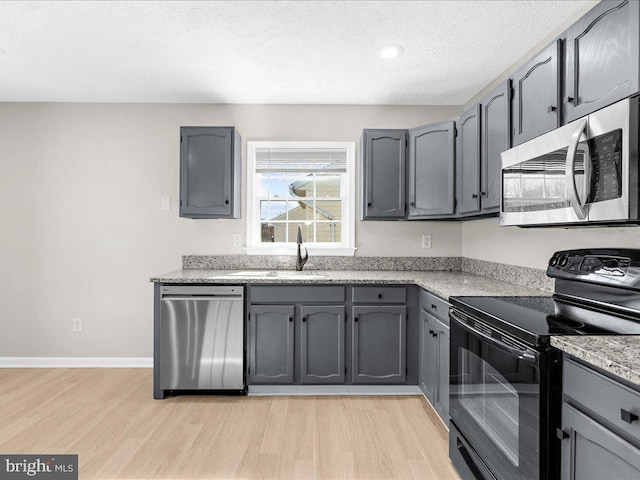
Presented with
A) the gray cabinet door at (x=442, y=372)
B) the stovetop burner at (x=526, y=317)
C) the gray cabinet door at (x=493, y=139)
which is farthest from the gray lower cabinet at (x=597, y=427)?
the gray cabinet door at (x=493, y=139)

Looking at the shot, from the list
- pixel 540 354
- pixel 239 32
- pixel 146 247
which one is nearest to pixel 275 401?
pixel 146 247

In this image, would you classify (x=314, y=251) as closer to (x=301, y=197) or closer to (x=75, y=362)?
(x=301, y=197)

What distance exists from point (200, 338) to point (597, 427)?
97.4 inches

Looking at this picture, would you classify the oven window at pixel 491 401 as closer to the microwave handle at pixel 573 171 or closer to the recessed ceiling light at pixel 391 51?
the microwave handle at pixel 573 171

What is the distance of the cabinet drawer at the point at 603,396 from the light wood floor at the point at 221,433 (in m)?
1.11

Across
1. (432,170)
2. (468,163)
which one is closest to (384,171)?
(432,170)

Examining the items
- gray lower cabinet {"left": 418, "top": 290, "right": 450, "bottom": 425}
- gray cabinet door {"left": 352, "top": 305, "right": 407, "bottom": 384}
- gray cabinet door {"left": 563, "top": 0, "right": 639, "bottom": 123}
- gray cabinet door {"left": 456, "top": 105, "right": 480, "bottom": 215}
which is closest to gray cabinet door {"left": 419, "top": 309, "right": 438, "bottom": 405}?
gray lower cabinet {"left": 418, "top": 290, "right": 450, "bottom": 425}

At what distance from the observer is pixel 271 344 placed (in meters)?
2.96

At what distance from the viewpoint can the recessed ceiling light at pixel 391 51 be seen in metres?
2.59

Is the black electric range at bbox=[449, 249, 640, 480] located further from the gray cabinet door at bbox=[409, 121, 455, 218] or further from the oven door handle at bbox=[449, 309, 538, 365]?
the gray cabinet door at bbox=[409, 121, 455, 218]

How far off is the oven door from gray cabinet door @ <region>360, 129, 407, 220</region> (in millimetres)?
1446

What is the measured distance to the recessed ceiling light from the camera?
8.48 feet

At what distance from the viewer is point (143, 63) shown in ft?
9.37

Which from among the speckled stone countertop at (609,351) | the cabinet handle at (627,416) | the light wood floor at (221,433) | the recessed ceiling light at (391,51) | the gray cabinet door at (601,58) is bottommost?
the light wood floor at (221,433)
